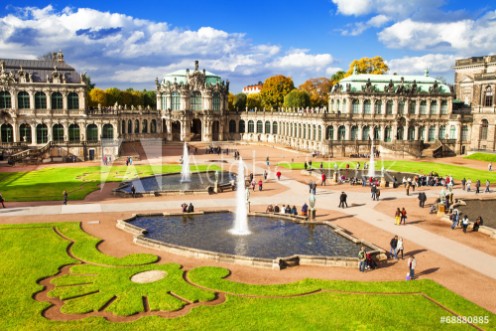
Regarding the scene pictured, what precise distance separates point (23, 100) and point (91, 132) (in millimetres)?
13712

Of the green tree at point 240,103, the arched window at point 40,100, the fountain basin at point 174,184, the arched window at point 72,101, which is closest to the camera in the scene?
the fountain basin at point 174,184

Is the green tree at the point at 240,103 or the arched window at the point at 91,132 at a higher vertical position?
the green tree at the point at 240,103

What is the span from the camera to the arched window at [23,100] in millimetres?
89625

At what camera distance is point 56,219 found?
42.9 m

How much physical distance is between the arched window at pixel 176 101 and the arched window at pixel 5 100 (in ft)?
151

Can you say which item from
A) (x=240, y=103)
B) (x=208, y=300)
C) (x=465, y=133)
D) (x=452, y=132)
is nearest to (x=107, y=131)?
(x=240, y=103)

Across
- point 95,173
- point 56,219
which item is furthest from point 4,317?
point 95,173

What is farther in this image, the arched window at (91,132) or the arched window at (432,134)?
the arched window at (432,134)

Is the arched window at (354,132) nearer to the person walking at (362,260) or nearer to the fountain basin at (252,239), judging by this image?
the fountain basin at (252,239)

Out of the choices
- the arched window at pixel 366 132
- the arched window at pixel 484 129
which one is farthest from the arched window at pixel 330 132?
the arched window at pixel 484 129

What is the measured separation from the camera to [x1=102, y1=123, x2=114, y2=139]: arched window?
9594cm

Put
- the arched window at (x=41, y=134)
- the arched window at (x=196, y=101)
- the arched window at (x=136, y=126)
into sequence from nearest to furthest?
the arched window at (x=41, y=134) < the arched window at (x=136, y=126) < the arched window at (x=196, y=101)

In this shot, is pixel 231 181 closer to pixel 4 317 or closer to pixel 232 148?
pixel 4 317

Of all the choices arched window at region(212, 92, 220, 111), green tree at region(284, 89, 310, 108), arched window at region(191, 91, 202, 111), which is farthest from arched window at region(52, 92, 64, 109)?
green tree at region(284, 89, 310, 108)
